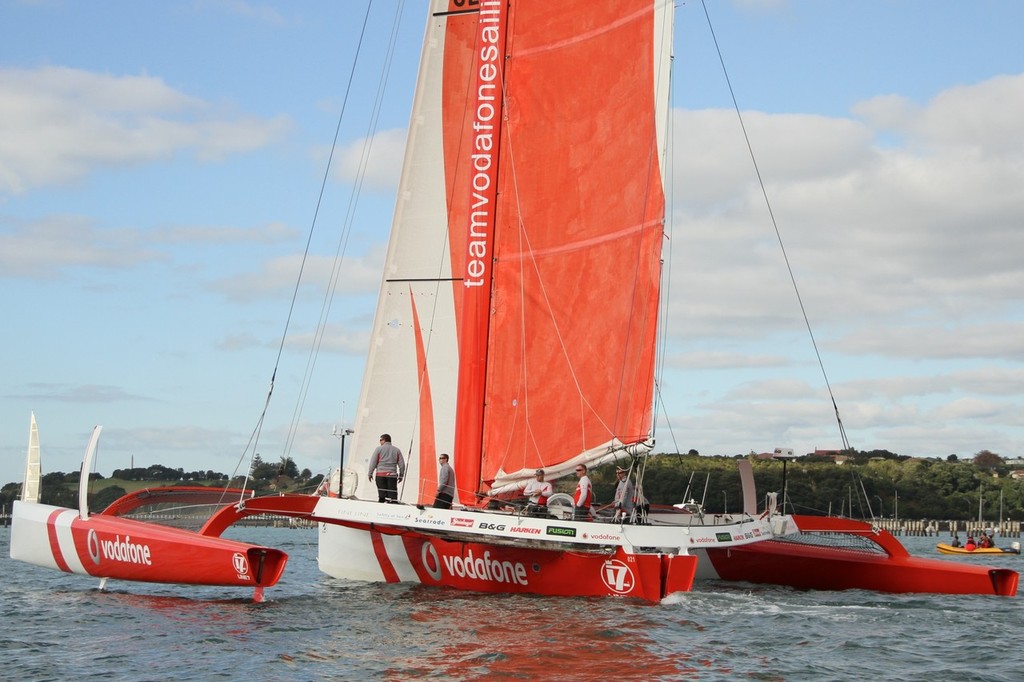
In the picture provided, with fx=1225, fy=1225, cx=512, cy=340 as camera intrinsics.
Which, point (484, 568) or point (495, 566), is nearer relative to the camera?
point (495, 566)

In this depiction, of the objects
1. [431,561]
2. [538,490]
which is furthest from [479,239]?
[431,561]

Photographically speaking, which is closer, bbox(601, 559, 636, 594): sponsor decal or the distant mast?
bbox(601, 559, 636, 594): sponsor decal

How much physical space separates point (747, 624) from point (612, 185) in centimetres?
814

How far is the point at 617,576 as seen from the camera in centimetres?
1744

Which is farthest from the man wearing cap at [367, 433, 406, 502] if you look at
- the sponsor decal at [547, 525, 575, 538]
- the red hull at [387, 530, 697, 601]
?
the sponsor decal at [547, 525, 575, 538]

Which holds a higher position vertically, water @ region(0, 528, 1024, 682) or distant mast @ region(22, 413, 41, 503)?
distant mast @ region(22, 413, 41, 503)

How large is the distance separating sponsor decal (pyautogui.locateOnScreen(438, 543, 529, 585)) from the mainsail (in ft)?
5.11

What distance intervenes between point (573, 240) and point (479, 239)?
1667 millimetres

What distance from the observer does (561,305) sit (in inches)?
828

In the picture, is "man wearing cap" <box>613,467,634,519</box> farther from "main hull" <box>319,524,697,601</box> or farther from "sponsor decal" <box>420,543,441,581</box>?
"sponsor decal" <box>420,543,441,581</box>

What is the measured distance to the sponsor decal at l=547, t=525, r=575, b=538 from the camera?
17.2 m

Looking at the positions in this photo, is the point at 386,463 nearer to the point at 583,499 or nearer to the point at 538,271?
the point at 583,499

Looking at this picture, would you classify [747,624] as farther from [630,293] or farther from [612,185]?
[612,185]

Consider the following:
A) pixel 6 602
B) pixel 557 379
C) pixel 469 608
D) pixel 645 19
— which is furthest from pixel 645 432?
pixel 6 602
